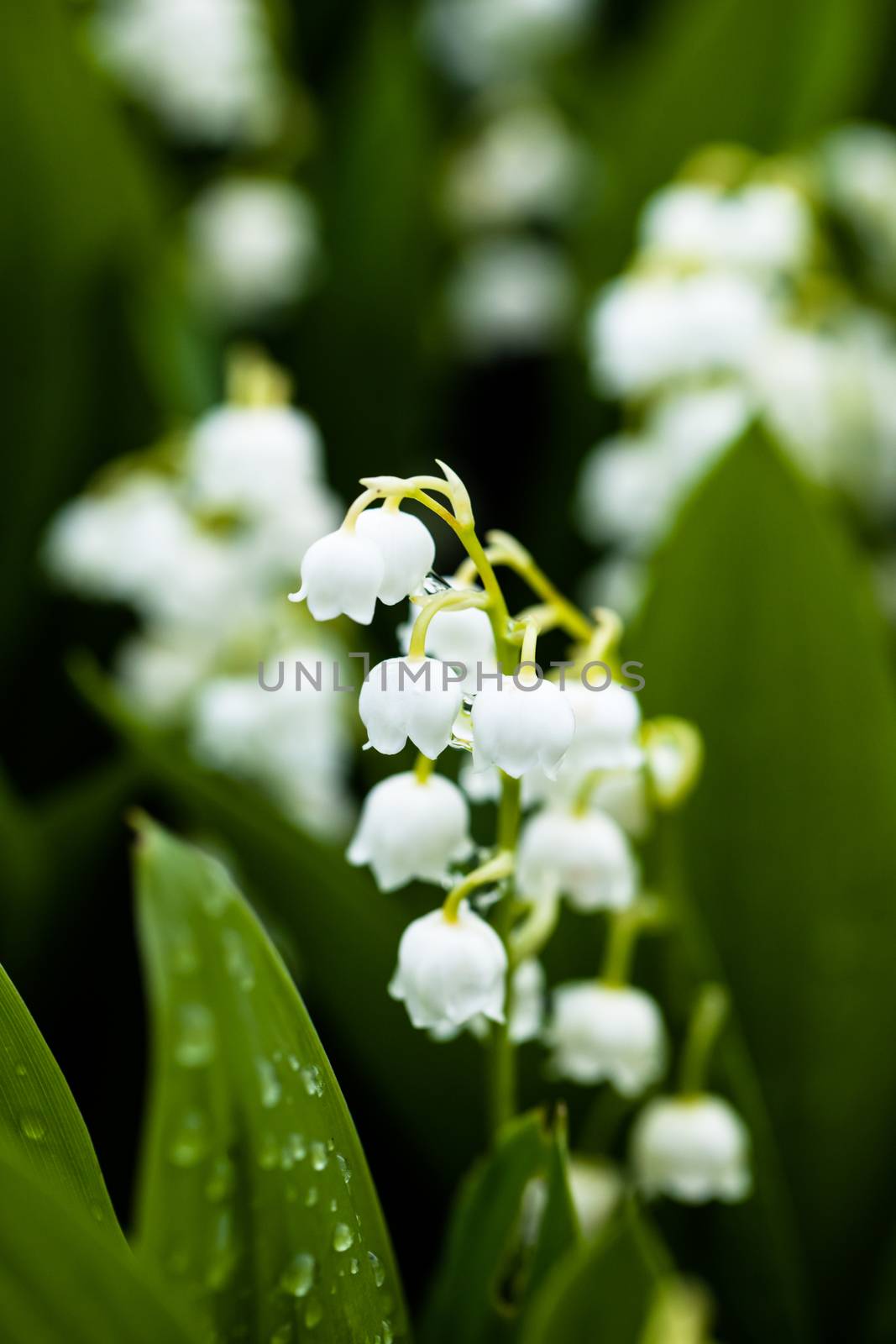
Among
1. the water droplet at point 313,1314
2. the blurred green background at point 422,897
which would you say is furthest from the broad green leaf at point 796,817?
the water droplet at point 313,1314

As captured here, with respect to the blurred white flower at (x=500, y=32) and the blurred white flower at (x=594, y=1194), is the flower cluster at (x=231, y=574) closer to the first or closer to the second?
the blurred white flower at (x=594, y=1194)

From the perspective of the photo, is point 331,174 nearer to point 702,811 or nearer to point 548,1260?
point 702,811

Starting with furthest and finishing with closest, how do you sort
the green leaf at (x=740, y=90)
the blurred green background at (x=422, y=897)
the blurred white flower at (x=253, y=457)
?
the green leaf at (x=740, y=90)
the blurred white flower at (x=253, y=457)
the blurred green background at (x=422, y=897)

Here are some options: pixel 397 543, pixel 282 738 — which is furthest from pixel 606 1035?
pixel 282 738

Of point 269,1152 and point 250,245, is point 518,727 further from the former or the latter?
point 250,245

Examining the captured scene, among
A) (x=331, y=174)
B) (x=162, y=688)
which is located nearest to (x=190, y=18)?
(x=331, y=174)
